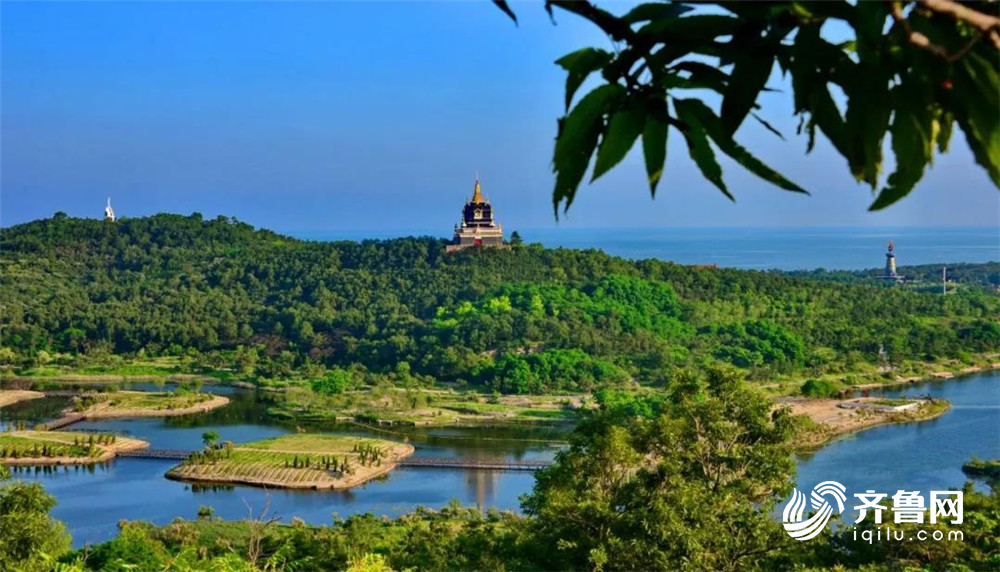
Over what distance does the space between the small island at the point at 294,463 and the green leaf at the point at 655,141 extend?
16.1 m

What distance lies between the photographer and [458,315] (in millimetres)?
30891

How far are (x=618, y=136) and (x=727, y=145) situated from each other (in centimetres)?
6

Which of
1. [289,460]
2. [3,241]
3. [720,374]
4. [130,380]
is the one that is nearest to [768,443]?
[720,374]

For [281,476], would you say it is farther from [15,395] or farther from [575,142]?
[575,142]

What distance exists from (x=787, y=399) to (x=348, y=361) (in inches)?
452

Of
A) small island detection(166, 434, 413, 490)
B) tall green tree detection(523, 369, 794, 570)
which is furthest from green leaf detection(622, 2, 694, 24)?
small island detection(166, 434, 413, 490)

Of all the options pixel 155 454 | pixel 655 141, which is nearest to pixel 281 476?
pixel 155 454

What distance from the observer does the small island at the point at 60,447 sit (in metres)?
17.5

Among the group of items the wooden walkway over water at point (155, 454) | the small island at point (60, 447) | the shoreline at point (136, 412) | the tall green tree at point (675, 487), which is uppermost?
the tall green tree at point (675, 487)

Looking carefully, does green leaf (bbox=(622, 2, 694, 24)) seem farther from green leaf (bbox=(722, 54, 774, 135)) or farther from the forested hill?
the forested hill

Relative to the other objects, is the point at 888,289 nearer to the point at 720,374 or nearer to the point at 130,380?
the point at 130,380

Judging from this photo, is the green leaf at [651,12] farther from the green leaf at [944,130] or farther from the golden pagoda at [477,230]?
the golden pagoda at [477,230]

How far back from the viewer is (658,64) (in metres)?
0.61

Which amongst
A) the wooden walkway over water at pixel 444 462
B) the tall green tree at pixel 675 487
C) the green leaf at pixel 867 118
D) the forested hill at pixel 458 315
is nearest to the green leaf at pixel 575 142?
the green leaf at pixel 867 118
